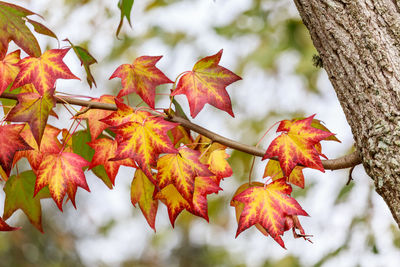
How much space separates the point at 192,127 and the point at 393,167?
331 millimetres

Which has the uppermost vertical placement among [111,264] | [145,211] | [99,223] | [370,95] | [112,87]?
[370,95]

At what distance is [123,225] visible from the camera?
Result: 299 inches

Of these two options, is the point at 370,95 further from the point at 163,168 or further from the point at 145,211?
the point at 145,211

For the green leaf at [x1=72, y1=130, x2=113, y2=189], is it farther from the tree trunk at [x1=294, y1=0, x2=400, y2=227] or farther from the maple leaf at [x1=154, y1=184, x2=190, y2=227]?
the tree trunk at [x1=294, y1=0, x2=400, y2=227]

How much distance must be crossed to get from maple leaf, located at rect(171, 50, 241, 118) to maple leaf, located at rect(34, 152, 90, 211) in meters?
0.22

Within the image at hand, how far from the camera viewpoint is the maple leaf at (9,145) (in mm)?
701

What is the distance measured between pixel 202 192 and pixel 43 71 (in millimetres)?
360

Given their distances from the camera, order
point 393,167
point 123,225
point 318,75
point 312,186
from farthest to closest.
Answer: point 123,225
point 318,75
point 312,186
point 393,167

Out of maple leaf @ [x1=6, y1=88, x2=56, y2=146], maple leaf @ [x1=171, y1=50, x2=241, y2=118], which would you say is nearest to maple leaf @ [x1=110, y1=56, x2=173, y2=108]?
maple leaf @ [x1=171, y1=50, x2=241, y2=118]

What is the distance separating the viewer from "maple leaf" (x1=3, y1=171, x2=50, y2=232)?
0.93 m

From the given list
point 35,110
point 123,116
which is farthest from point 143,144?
point 35,110

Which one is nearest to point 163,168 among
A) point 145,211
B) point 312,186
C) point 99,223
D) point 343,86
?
point 145,211

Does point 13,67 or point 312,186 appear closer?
point 13,67

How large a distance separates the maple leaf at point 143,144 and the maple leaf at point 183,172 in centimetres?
4
